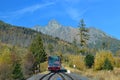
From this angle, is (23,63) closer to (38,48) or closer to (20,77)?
(38,48)

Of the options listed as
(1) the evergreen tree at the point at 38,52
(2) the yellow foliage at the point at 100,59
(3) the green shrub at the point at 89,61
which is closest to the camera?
(2) the yellow foliage at the point at 100,59

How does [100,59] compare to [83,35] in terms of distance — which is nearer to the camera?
[100,59]

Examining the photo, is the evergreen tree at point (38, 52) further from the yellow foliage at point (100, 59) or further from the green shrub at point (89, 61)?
the yellow foliage at point (100, 59)

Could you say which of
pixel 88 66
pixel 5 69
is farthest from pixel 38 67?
pixel 5 69

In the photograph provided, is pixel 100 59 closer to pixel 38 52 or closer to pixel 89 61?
pixel 89 61

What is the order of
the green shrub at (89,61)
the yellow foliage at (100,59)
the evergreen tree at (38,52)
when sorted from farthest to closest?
the green shrub at (89,61), the evergreen tree at (38,52), the yellow foliage at (100,59)

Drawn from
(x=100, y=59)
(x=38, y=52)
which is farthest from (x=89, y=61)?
(x=38, y=52)

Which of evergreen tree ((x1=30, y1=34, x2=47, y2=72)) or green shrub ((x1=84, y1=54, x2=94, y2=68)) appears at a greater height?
evergreen tree ((x1=30, y1=34, x2=47, y2=72))

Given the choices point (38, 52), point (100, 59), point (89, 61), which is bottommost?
point (89, 61)

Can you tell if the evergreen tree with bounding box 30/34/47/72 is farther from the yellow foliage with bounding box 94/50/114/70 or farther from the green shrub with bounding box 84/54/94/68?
the yellow foliage with bounding box 94/50/114/70

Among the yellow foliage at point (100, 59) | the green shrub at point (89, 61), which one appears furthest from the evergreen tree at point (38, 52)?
the yellow foliage at point (100, 59)

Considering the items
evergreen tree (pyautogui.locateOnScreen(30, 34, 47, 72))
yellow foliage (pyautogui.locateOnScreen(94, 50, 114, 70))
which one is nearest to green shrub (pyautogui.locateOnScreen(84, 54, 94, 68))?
yellow foliage (pyautogui.locateOnScreen(94, 50, 114, 70))

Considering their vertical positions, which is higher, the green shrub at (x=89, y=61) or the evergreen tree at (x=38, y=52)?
the evergreen tree at (x=38, y=52)

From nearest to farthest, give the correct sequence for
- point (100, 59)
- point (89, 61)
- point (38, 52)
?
point (100, 59), point (38, 52), point (89, 61)
